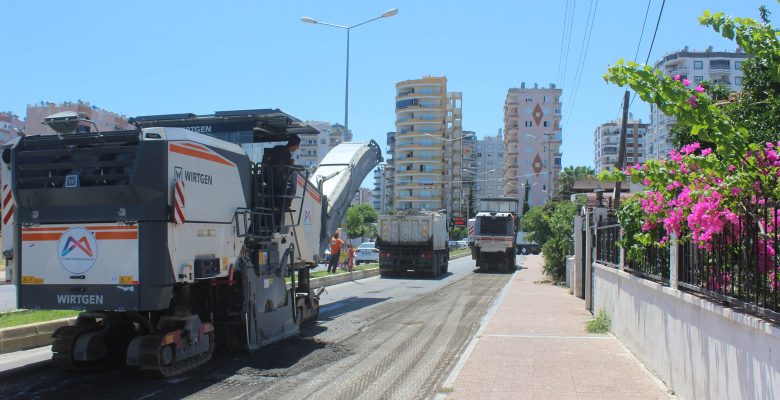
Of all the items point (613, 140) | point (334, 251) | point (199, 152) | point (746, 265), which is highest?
point (613, 140)

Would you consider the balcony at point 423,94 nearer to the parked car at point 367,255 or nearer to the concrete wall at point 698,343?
the parked car at point 367,255

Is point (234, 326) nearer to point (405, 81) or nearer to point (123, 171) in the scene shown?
point (123, 171)

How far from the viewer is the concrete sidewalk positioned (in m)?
7.17

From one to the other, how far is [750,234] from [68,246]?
24.1ft

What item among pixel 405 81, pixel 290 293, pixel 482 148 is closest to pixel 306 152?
pixel 405 81

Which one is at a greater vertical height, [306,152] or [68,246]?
[306,152]

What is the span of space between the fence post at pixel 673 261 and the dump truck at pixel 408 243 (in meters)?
21.5

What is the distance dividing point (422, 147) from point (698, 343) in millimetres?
112414

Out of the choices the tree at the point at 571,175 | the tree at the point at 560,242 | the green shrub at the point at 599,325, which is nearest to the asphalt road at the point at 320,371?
the green shrub at the point at 599,325

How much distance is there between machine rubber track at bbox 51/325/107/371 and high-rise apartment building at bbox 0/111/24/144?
413 ft

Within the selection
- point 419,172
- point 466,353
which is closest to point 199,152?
point 466,353

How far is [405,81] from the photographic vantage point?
396 feet

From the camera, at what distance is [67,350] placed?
8.21 meters

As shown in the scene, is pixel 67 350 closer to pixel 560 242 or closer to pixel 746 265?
pixel 746 265
